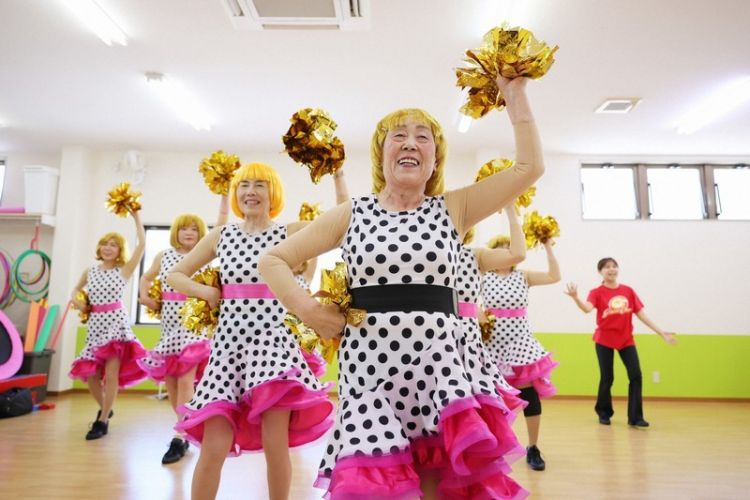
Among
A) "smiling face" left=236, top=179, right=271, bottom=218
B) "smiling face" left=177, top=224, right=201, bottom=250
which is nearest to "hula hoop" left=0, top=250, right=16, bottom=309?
"smiling face" left=177, top=224, right=201, bottom=250

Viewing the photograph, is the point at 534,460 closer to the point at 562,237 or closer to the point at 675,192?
the point at 562,237

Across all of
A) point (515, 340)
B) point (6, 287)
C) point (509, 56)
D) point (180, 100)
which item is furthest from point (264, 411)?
point (6, 287)

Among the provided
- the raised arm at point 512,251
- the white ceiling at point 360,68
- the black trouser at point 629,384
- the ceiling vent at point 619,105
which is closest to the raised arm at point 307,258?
the raised arm at point 512,251

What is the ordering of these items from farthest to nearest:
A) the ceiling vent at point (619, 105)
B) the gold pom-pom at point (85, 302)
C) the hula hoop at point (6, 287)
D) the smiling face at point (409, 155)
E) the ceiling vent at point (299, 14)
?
the hula hoop at point (6, 287), the ceiling vent at point (619, 105), the gold pom-pom at point (85, 302), the ceiling vent at point (299, 14), the smiling face at point (409, 155)

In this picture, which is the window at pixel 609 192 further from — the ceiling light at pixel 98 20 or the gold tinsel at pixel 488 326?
the ceiling light at pixel 98 20

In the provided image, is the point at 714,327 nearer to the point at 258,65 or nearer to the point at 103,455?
the point at 258,65

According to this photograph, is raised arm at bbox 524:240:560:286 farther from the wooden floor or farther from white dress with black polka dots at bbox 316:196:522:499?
white dress with black polka dots at bbox 316:196:522:499

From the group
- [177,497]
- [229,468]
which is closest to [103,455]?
[229,468]

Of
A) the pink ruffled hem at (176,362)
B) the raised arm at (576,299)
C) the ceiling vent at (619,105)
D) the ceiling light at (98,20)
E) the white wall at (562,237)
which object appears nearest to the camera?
the pink ruffled hem at (176,362)

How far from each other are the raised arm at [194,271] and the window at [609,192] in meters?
7.61

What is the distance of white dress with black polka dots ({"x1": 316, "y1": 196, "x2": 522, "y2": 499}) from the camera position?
134 centimetres

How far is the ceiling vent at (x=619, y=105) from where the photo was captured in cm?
661

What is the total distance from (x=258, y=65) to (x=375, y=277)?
4856mm

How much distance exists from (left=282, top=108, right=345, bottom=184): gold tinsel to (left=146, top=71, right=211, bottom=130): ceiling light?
450 cm
